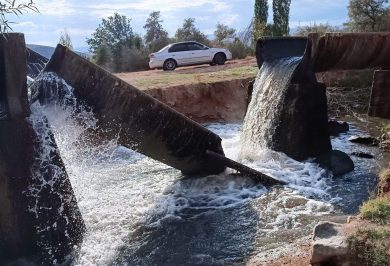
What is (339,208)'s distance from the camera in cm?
760

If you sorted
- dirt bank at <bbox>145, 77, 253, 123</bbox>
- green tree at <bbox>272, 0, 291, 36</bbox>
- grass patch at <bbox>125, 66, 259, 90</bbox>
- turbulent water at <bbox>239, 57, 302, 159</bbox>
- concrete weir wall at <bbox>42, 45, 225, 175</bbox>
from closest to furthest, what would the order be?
concrete weir wall at <bbox>42, 45, 225, 175</bbox>, turbulent water at <bbox>239, 57, 302, 159</bbox>, dirt bank at <bbox>145, 77, 253, 123</bbox>, grass patch at <bbox>125, 66, 259, 90</bbox>, green tree at <bbox>272, 0, 291, 36</bbox>

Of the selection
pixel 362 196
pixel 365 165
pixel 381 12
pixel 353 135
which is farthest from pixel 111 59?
pixel 362 196

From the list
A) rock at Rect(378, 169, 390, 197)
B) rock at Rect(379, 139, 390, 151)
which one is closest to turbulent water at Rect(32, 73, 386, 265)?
rock at Rect(378, 169, 390, 197)

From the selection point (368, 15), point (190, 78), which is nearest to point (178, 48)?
point (190, 78)

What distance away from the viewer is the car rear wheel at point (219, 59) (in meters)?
23.1

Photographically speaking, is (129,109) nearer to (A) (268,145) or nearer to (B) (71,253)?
(B) (71,253)

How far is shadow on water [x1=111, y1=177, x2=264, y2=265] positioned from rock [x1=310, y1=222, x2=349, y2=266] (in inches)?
54.2

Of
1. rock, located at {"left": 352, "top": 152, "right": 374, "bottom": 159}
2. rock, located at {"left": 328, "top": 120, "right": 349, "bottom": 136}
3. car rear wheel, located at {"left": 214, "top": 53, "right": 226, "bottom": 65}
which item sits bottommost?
rock, located at {"left": 352, "top": 152, "right": 374, "bottom": 159}

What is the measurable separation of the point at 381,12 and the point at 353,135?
453 inches

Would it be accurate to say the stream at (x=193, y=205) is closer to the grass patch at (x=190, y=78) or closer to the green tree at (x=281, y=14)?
the grass patch at (x=190, y=78)

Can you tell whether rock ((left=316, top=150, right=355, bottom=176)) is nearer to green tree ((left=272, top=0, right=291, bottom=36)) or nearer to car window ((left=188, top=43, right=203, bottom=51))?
car window ((left=188, top=43, right=203, bottom=51))

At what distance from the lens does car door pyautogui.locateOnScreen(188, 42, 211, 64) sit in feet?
73.6

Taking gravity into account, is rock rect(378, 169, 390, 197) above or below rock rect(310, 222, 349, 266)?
above

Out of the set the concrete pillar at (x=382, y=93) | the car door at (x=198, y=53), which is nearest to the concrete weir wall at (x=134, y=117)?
the concrete pillar at (x=382, y=93)
